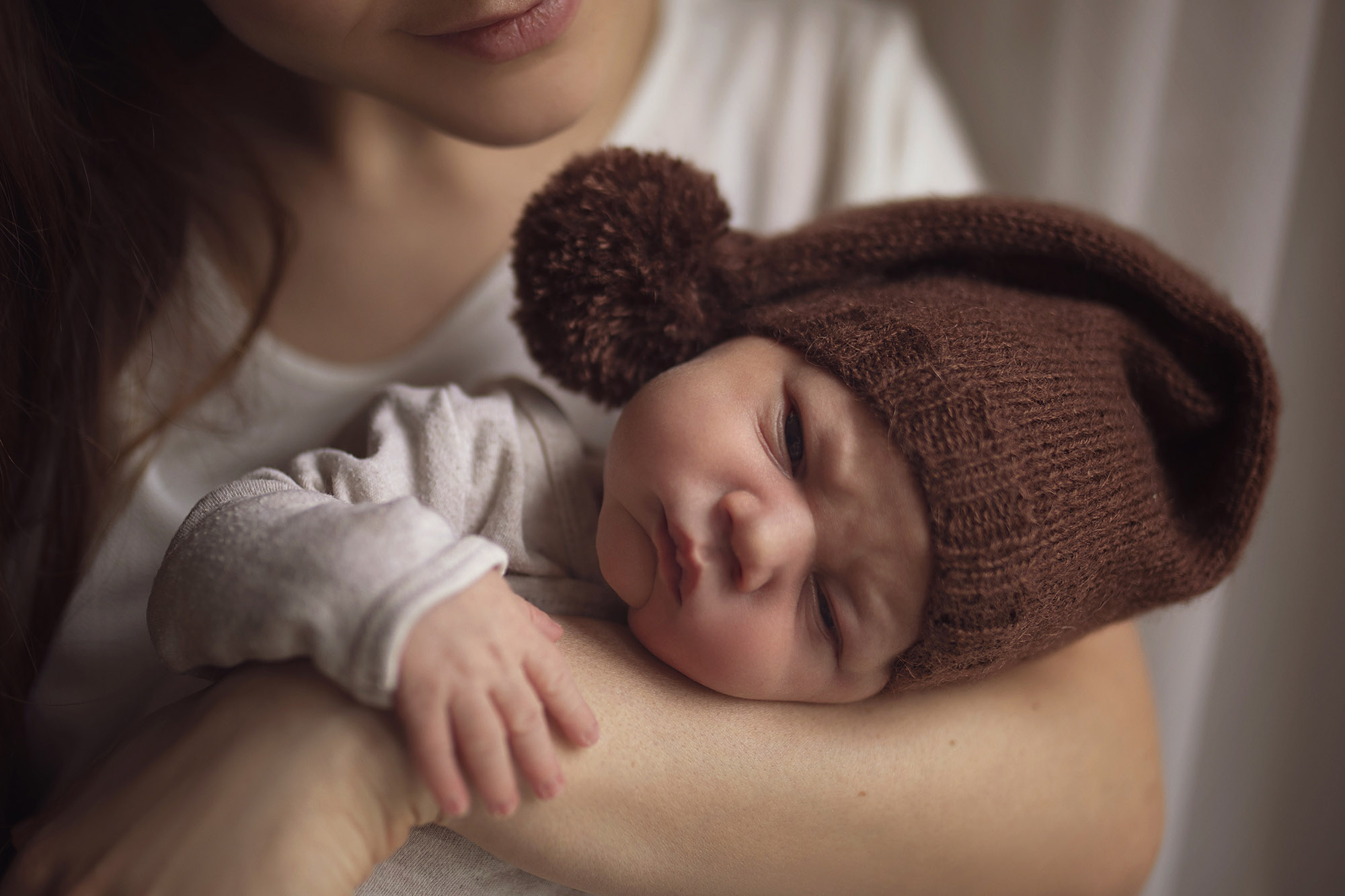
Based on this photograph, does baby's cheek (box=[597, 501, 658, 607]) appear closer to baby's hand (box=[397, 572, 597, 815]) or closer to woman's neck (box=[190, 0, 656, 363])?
baby's hand (box=[397, 572, 597, 815])

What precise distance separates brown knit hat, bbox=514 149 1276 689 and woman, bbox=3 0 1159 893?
15 centimetres

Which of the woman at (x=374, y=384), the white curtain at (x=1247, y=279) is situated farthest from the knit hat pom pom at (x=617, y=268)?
the white curtain at (x=1247, y=279)

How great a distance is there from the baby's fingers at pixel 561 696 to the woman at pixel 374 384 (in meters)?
0.05

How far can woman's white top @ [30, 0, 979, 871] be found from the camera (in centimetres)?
113

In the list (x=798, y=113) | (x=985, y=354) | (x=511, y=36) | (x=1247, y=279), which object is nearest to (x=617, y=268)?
(x=511, y=36)

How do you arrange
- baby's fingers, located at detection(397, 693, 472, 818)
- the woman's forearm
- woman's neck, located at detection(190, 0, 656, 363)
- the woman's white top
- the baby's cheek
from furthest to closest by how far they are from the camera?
woman's neck, located at detection(190, 0, 656, 363), the woman's white top, the baby's cheek, the woman's forearm, baby's fingers, located at detection(397, 693, 472, 818)


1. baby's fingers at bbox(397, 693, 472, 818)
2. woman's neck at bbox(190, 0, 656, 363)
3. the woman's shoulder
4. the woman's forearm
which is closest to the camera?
baby's fingers at bbox(397, 693, 472, 818)

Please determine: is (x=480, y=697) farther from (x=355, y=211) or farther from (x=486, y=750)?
(x=355, y=211)

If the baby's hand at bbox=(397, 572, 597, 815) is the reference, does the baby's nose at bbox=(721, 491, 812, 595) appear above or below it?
above

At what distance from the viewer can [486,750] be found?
0.68 metres

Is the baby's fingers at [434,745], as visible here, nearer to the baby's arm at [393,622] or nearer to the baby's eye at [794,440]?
the baby's arm at [393,622]

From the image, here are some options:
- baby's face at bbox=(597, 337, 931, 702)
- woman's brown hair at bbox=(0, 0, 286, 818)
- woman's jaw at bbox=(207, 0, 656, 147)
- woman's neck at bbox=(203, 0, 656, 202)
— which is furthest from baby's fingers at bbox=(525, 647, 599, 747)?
woman's neck at bbox=(203, 0, 656, 202)

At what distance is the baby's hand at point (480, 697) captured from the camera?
0.67 m

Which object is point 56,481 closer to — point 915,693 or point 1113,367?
point 915,693
